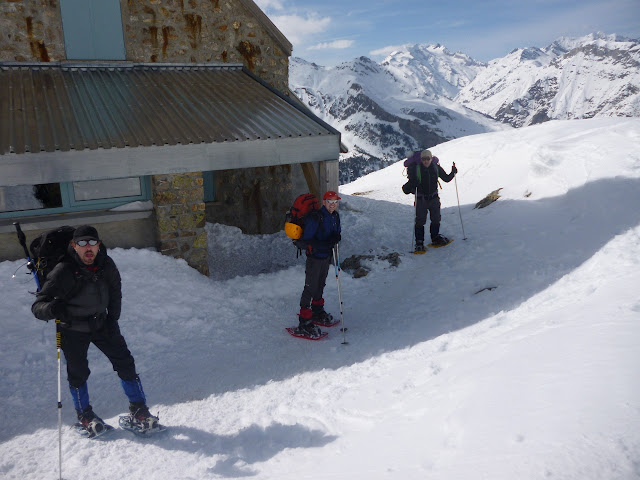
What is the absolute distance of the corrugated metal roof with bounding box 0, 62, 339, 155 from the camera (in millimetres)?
7059

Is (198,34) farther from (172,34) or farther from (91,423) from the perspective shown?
(91,423)

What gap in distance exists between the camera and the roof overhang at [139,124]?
22.1 feet

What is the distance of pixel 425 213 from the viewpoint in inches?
363

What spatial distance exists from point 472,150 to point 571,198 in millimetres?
9519

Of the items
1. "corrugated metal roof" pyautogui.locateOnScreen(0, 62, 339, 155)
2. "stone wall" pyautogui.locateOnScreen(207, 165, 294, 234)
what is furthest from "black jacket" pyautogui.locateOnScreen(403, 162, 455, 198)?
"stone wall" pyautogui.locateOnScreen(207, 165, 294, 234)

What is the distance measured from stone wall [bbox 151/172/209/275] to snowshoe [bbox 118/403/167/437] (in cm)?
396

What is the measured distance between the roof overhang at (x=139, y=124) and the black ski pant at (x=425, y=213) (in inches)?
79.5

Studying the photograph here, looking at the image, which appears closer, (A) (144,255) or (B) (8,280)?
(B) (8,280)

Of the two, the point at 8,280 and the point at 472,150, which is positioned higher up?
the point at 472,150

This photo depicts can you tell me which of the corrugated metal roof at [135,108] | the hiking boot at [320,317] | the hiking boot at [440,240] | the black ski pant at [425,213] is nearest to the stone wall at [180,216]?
the corrugated metal roof at [135,108]

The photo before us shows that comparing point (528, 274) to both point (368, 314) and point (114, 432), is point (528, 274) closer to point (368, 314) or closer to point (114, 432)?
point (368, 314)

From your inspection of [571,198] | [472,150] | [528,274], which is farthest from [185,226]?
[472,150]

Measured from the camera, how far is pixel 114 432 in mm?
4457

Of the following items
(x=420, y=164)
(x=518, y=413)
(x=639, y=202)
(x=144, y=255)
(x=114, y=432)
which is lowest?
(x=114, y=432)
